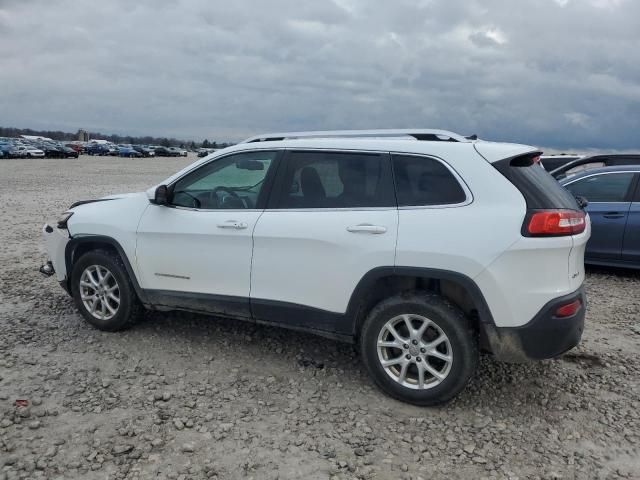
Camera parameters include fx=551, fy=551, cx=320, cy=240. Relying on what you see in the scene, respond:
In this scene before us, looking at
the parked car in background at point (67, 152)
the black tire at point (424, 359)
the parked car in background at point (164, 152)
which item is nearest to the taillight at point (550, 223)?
the black tire at point (424, 359)

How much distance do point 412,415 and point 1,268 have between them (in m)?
6.02

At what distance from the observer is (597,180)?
7492mm

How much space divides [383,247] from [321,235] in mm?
468

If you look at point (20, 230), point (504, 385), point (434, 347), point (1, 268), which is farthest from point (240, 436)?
point (20, 230)

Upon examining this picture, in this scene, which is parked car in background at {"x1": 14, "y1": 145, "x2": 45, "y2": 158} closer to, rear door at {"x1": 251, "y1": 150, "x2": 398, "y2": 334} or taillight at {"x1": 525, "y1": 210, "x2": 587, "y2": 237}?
rear door at {"x1": 251, "y1": 150, "x2": 398, "y2": 334}

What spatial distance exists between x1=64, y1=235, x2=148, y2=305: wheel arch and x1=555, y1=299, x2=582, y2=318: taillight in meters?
3.30

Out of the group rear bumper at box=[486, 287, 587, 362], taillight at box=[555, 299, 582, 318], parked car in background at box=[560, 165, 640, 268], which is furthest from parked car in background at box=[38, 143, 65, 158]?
taillight at box=[555, 299, 582, 318]

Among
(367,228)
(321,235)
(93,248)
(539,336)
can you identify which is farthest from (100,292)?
(539,336)

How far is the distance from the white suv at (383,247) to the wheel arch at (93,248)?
0.03m

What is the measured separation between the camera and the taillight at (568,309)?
11.2 feet

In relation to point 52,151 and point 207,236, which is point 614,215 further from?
point 52,151

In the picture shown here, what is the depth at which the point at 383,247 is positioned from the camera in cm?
364

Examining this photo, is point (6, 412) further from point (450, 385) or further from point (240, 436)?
point (450, 385)

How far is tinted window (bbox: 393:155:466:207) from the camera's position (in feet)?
11.9
